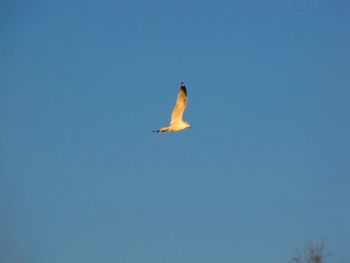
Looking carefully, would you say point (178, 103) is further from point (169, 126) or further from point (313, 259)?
point (313, 259)

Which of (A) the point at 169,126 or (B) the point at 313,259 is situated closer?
(B) the point at 313,259

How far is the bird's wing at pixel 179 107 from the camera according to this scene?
88.5ft

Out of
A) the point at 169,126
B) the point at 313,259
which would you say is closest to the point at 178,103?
the point at 169,126

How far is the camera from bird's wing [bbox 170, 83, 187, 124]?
26984 millimetres

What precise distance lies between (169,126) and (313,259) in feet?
27.8

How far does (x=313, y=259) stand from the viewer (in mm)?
21484

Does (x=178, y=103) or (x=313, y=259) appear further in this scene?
(x=178, y=103)

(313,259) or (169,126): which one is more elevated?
(169,126)

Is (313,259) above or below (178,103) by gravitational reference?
below

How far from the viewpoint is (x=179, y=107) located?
27.3m

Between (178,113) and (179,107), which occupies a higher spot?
(179,107)

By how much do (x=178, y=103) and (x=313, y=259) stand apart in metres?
8.75

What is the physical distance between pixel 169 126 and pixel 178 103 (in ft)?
3.21
